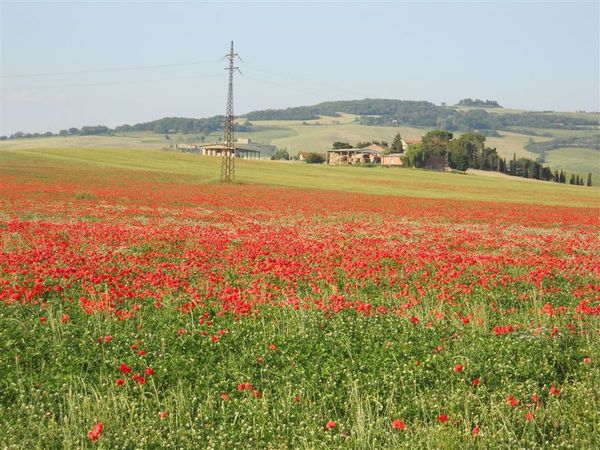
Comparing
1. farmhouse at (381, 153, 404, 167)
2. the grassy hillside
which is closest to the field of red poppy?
the grassy hillside

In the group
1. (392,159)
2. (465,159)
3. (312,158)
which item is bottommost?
(312,158)

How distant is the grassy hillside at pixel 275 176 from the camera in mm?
73125

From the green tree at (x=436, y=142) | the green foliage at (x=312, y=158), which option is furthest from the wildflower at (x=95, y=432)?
the green foliage at (x=312, y=158)

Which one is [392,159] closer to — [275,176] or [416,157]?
[416,157]

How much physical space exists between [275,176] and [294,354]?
82.4m

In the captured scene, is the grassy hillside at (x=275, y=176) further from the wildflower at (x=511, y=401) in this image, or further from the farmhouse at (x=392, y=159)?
the wildflower at (x=511, y=401)

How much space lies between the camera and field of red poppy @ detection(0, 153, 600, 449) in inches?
261

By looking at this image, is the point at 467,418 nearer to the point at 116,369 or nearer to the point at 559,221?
the point at 116,369

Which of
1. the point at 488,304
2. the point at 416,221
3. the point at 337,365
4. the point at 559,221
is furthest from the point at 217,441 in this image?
the point at 559,221

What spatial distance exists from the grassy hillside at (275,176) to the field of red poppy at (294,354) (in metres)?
53.1

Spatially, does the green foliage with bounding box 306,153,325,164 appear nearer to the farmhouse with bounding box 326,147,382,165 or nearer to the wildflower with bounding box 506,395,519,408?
the farmhouse with bounding box 326,147,382,165

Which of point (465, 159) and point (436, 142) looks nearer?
point (465, 159)

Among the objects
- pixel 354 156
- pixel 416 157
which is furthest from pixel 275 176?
pixel 354 156

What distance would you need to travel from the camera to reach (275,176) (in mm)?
90312
